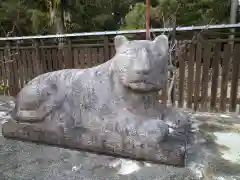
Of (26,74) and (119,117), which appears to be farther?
(26,74)

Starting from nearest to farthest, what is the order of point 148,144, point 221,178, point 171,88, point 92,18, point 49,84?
point 221,178
point 148,144
point 49,84
point 171,88
point 92,18

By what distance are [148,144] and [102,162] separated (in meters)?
0.46

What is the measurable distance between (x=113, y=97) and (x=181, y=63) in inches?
81.6

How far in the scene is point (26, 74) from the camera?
5.40 m

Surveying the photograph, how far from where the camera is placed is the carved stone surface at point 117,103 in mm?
2178

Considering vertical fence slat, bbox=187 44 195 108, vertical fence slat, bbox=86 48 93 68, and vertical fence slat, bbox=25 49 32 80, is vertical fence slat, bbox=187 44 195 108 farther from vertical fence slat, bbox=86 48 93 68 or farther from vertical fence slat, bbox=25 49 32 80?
vertical fence slat, bbox=25 49 32 80

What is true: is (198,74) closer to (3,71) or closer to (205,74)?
(205,74)

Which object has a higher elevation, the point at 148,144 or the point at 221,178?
the point at 148,144

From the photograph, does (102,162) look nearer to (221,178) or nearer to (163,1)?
(221,178)

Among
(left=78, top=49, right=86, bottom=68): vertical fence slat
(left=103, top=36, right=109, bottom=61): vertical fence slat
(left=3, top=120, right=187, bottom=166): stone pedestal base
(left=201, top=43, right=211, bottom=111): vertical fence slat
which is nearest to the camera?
(left=3, top=120, right=187, bottom=166): stone pedestal base

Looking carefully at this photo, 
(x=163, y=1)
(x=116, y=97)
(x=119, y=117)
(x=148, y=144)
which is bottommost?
(x=148, y=144)

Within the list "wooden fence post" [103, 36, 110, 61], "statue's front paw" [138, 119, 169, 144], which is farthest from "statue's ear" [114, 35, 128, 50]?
"wooden fence post" [103, 36, 110, 61]

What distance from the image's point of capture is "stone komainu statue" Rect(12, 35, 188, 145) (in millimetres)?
2166

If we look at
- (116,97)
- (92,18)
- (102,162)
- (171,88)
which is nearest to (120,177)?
(102,162)
